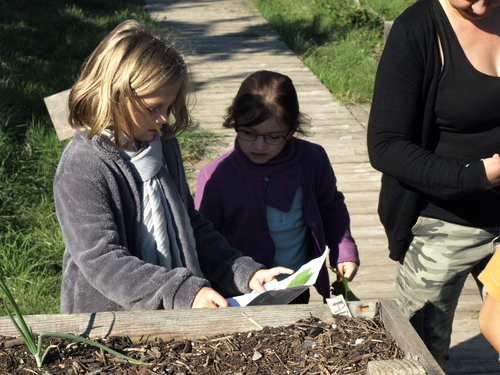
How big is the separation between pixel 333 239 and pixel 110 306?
1.04m

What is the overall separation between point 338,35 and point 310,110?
2.85m

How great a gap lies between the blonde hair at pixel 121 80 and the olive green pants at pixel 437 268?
3.49ft

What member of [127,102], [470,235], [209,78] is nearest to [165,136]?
[127,102]

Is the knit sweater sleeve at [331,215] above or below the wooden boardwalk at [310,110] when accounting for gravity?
above

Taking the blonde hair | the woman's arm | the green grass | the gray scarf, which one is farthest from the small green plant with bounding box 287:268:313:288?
the green grass

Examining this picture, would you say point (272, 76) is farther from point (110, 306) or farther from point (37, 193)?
point (37, 193)

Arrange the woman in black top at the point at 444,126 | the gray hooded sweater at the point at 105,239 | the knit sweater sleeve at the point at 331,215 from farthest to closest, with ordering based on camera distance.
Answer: the knit sweater sleeve at the point at 331,215 → the woman in black top at the point at 444,126 → the gray hooded sweater at the point at 105,239

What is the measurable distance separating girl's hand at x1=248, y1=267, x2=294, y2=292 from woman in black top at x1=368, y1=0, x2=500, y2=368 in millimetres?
487

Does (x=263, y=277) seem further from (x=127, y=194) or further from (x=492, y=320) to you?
(x=492, y=320)

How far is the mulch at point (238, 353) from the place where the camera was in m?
1.62

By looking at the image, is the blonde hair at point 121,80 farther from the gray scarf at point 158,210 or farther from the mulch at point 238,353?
the mulch at point 238,353

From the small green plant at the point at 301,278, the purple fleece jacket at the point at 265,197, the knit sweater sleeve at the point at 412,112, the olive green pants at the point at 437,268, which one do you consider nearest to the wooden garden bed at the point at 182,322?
the small green plant at the point at 301,278

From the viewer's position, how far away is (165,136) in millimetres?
2213

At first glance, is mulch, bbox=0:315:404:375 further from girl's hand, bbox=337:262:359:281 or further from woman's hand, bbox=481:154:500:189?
girl's hand, bbox=337:262:359:281
